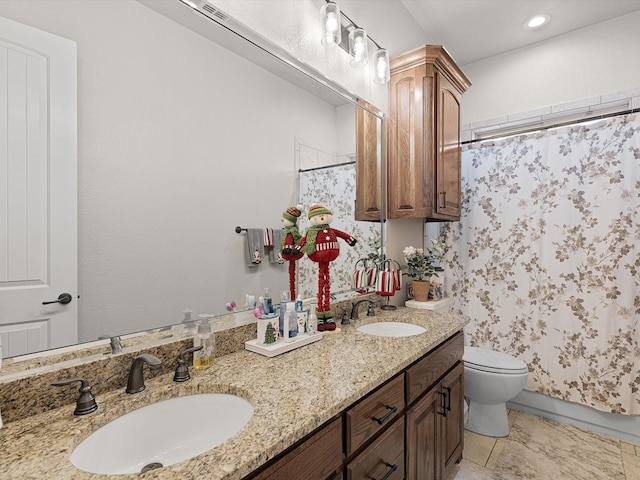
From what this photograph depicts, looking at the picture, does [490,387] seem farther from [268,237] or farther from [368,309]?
[268,237]

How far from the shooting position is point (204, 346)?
105cm

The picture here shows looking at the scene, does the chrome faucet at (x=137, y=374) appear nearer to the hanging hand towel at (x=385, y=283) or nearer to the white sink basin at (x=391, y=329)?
the white sink basin at (x=391, y=329)

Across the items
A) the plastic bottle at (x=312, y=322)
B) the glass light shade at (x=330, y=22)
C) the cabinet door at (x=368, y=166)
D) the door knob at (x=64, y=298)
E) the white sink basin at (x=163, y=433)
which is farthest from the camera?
the cabinet door at (x=368, y=166)

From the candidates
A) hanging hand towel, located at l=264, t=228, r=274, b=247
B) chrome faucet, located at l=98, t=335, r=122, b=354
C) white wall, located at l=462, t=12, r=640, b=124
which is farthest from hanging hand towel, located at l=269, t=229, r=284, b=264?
white wall, located at l=462, t=12, r=640, b=124

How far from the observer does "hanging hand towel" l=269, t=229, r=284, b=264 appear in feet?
4.60

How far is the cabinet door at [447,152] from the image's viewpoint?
2062mm

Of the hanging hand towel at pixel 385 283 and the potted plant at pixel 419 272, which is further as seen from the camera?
the potted plant at pixel 419 272

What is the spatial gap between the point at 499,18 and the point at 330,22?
151 centimetres

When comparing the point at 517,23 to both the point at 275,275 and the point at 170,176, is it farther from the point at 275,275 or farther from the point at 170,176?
the point at 170,176

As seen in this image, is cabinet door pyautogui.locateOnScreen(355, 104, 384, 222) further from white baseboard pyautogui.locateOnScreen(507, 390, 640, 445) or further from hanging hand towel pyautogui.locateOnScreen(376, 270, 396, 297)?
white baseboard pyautogui.locateOnScreen(507, 390, 640, 445)

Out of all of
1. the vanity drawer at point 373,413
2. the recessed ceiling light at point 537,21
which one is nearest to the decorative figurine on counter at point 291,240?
the vanity drawer at point 373,413

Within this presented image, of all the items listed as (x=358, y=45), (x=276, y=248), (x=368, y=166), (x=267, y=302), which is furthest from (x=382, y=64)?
(x=267, y=302)

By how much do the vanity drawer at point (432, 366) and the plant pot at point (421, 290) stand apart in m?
0.51

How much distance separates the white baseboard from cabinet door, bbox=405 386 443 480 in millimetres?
1283
